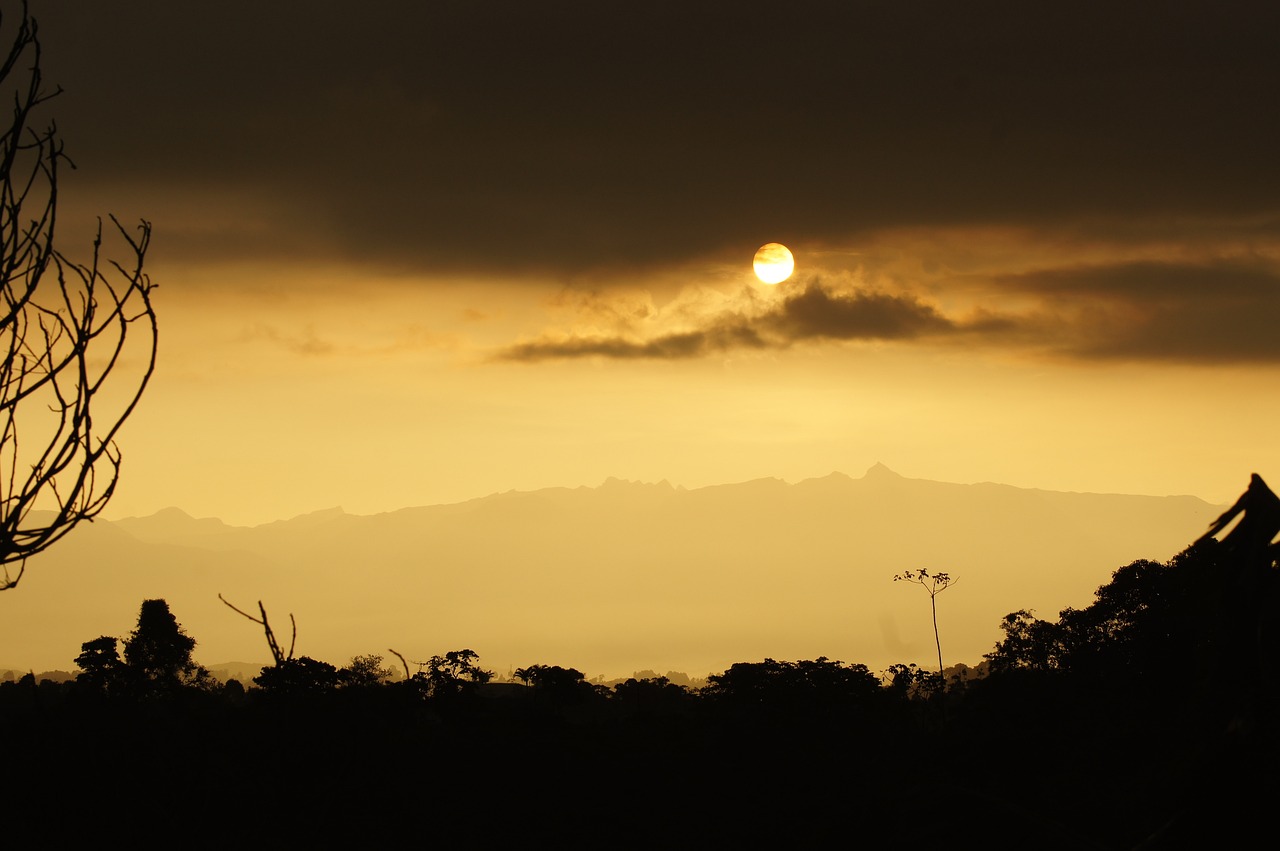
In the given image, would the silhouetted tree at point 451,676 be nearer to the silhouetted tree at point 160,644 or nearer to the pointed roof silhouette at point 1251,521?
the silhouetted tree at point 160,644

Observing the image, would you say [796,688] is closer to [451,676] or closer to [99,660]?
[451,676]

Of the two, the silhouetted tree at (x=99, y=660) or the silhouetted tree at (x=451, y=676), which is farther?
the silhouetted tree at (x=99, y=660)

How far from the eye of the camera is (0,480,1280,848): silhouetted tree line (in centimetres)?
526

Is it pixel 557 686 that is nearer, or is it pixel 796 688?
pixel 796 688

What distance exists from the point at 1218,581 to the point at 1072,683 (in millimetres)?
72982

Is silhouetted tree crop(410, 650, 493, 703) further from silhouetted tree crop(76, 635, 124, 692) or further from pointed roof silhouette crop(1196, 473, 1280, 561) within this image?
pointed roof silhouette crop(1196, 473, 1280, 561)

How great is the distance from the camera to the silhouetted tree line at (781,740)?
526 centimetres

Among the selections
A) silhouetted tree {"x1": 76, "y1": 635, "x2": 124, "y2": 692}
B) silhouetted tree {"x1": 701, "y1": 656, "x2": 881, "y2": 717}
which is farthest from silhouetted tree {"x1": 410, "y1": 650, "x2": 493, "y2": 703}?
silhouetted tree {"x1": 76, "y1": 635, "x2": 124, "y2": 692}

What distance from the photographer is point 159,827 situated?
822 centimetres

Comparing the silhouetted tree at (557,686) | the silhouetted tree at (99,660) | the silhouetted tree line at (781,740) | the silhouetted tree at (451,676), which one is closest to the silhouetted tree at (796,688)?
the silhouetted tree line at (781,740)

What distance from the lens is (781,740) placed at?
7812 centimetres

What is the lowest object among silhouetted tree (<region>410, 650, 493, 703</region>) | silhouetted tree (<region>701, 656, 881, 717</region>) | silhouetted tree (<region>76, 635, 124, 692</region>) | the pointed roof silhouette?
silhouetted tree (<region>701, 656, 881, 717</region>)

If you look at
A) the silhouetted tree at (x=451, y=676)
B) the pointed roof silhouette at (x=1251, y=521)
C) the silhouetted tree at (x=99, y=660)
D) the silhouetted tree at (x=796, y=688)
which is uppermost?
the silhouetted tree at (x=99, y=660)

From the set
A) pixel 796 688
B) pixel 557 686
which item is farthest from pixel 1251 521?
pixel 557 686
